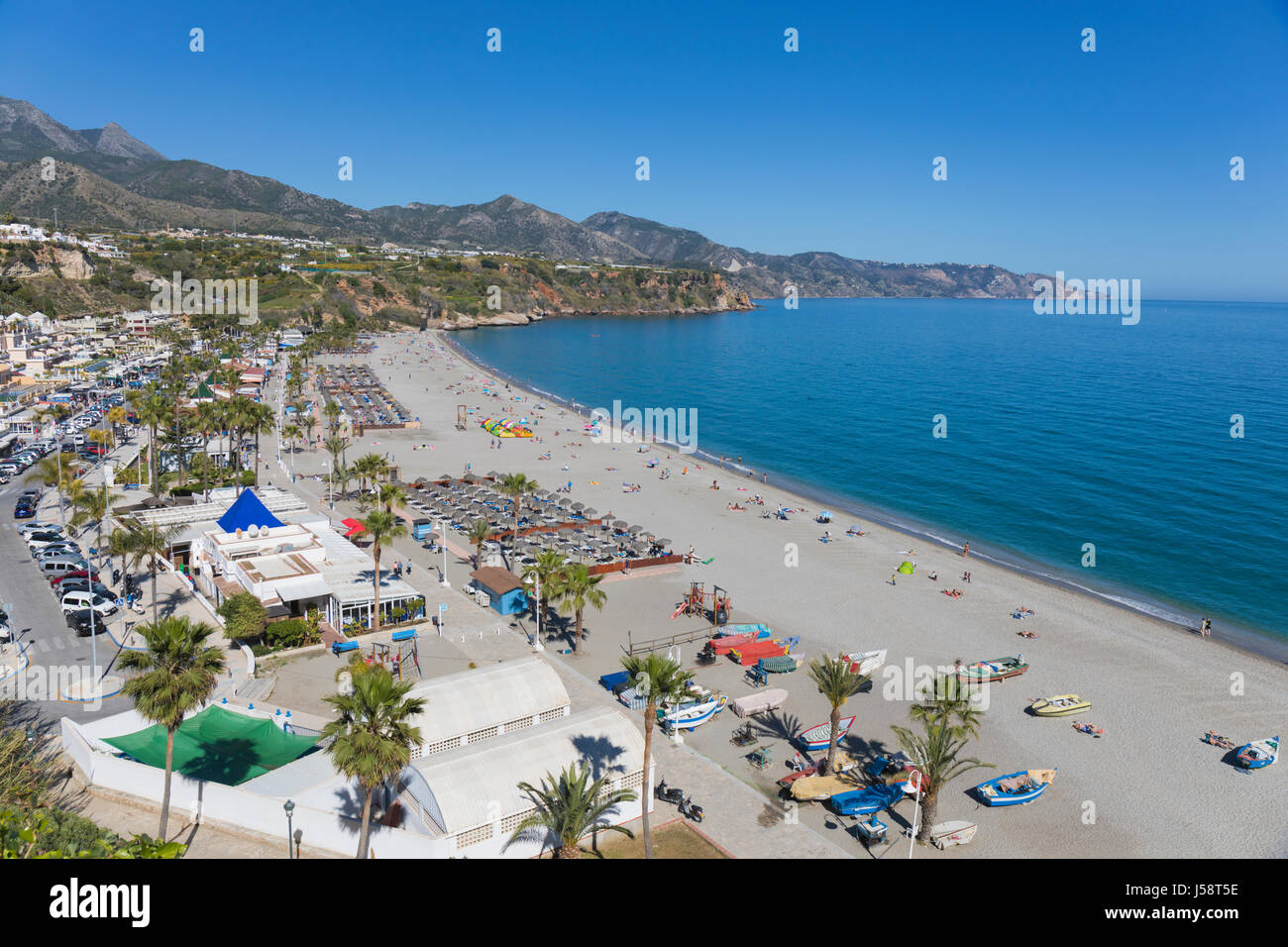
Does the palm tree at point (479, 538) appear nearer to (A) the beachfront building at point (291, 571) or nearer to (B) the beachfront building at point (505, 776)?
(A) the beachfront building at point (291, 571)

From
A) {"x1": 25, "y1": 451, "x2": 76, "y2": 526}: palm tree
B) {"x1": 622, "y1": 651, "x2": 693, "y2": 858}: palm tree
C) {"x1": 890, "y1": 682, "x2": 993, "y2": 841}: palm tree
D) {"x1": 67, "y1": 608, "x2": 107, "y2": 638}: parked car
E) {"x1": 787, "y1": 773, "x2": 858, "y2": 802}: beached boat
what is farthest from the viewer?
{"x1": 25, "y1": 451, "x2": 76, "y2": 526}: palm tree

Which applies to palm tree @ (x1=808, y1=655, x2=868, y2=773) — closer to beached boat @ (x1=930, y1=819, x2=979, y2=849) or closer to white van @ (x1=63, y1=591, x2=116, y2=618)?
beached boat @ (x1=930, y1=819, x2=979, y2=849)

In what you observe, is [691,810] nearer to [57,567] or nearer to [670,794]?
[670,794]

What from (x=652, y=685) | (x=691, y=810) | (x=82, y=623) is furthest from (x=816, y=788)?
(x=82, y=623)

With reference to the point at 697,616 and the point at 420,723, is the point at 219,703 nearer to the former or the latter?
the point at 420,723

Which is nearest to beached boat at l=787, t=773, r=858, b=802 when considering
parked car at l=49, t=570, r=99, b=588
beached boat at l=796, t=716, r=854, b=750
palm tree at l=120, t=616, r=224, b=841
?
beached boat at l=796, t=716, r=854, b=750
